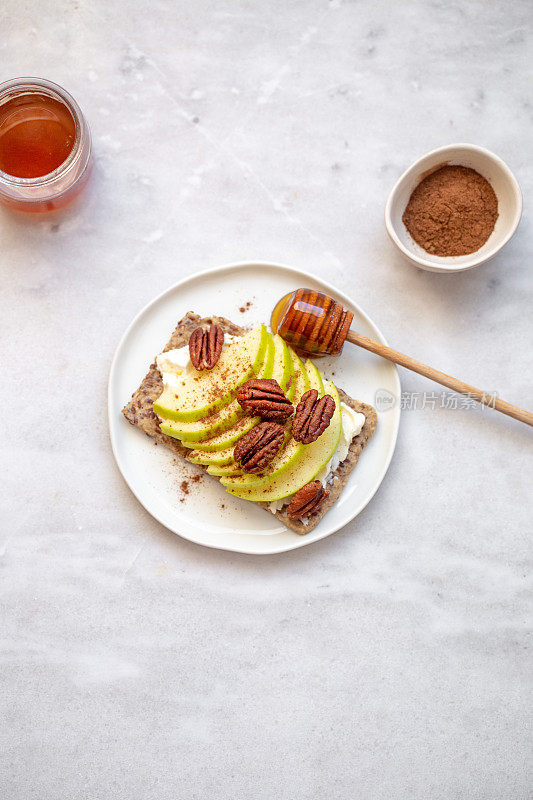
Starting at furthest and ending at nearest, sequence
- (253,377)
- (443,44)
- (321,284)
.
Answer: (443,44), (321,284), (253,377)

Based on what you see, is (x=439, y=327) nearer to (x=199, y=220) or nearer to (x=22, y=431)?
(x=199, y=220)

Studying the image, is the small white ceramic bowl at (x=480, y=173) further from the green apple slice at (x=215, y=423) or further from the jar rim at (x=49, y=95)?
the jar rim at (x=49, y=95)

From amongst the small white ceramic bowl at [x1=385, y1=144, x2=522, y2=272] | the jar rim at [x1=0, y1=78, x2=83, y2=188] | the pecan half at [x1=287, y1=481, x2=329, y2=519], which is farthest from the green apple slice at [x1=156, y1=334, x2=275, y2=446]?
the jar rim at [x1=0, y1=78, x2=83, y2=188]

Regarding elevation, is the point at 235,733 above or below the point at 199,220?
below

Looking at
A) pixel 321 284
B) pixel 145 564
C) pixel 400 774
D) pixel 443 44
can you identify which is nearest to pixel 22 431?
pixel 145 564

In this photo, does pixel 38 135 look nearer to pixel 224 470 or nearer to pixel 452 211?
pixel 224 470
